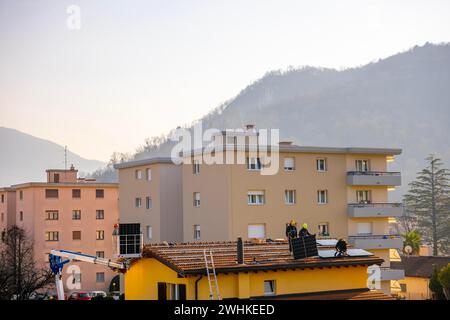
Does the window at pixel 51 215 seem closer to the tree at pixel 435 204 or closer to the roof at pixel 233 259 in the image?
the roof at pixel 233 259

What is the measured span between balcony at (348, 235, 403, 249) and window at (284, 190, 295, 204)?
20.5 feet

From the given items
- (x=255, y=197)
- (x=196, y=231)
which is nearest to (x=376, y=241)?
(x=255, y=197)

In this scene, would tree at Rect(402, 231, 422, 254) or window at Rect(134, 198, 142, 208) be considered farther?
tree at Rect(402, 231, 422, 254)

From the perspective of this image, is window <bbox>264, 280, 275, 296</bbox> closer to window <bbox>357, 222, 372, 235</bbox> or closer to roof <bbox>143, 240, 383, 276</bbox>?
roof <bbox>143, 240, 383, 276</bbox>

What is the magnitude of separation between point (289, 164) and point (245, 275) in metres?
32.7

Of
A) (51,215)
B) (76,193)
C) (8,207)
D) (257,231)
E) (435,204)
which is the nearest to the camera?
(257,231)

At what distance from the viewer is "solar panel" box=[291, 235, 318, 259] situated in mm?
28891

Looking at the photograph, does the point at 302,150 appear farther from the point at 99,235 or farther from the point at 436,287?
the point at 99,235

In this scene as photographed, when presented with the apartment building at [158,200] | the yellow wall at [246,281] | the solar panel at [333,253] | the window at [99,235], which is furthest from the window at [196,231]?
the solar panel at [333,253]

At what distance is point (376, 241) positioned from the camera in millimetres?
61469

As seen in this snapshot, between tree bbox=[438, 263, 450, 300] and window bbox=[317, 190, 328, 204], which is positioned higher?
window bbox=[317, 190, 328, 204]

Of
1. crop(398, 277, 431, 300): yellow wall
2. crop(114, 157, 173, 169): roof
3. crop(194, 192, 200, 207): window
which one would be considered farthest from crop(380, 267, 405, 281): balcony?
crop(114, 157, 173, 169): roof

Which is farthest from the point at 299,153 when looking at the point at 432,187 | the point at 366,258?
the point at 432,187

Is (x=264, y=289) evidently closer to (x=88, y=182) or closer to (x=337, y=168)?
(x=337, y=168)
